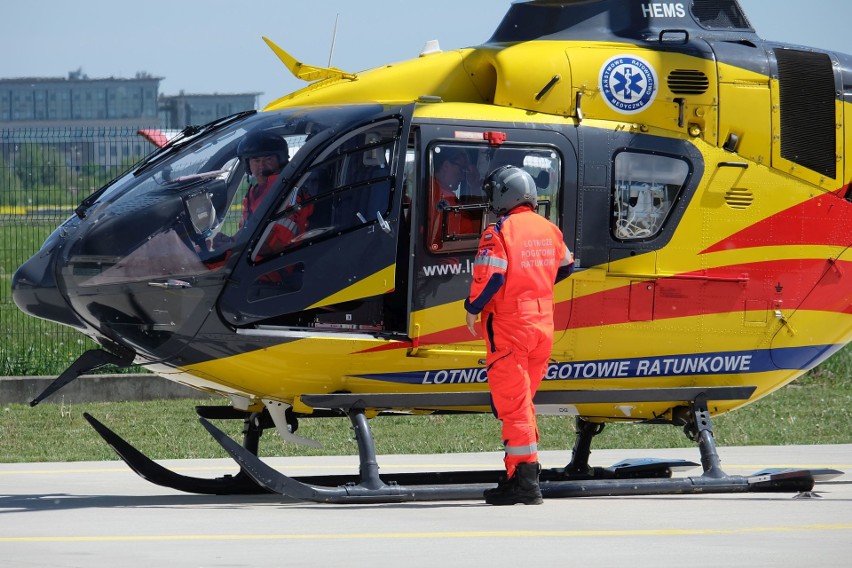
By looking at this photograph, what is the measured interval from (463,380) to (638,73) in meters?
2.35

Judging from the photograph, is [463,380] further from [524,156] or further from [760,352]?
[760,352]

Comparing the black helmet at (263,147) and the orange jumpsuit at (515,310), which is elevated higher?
the black helmet at (263,147)

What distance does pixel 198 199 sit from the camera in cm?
808

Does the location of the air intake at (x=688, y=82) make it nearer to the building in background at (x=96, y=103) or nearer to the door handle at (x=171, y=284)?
the door handle at (x=171, y=284)

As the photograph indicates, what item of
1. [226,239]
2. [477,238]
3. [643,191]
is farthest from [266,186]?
[643,191]

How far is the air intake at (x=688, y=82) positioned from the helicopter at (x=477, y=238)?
15 millimetres

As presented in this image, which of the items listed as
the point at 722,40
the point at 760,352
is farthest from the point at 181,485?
the point at 722,40

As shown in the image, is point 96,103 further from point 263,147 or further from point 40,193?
point 263,147

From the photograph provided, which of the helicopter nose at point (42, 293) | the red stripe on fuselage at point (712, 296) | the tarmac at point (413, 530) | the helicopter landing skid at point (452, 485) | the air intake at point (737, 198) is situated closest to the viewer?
the tarmac at point (413, 530)

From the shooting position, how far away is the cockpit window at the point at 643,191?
28.6 feet

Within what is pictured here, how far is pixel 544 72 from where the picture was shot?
8.73 meters

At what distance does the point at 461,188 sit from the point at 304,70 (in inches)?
63.8

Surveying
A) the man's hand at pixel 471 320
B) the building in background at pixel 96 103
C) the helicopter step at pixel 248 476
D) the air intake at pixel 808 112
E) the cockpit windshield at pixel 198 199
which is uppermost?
the building in background at pixel 96 103

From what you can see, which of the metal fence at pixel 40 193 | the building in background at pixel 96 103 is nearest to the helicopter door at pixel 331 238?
the metal fence at pixel 40 193
